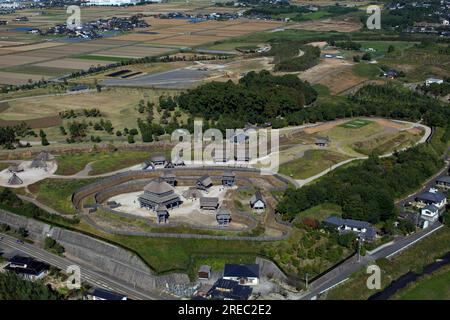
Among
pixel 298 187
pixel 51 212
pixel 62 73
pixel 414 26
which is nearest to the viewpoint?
pixel 51 212

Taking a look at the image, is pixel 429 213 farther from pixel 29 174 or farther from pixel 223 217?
pixel 29 174

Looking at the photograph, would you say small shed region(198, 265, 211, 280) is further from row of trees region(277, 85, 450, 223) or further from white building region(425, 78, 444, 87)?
white building region(425, 78, 444, 87)

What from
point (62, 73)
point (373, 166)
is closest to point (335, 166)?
point (373, 166)

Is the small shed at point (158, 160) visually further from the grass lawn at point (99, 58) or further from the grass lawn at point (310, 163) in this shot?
the grass lawn at point (99, 58)

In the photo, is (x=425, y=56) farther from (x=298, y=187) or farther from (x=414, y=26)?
(x=298, y=187)

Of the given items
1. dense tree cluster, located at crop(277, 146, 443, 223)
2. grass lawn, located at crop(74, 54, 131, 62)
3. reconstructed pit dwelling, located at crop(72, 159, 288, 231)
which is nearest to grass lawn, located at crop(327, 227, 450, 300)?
dense tree cluster, located at crop(277, 146, 443, 223)
